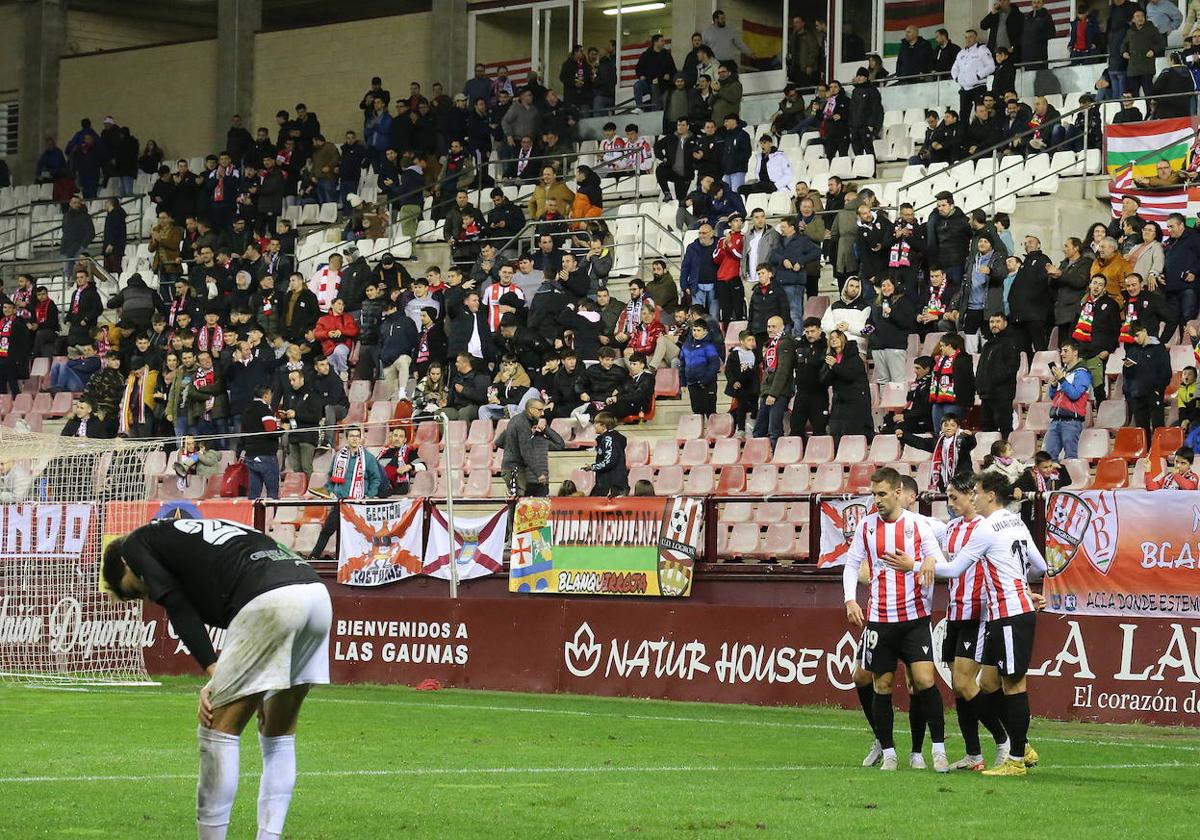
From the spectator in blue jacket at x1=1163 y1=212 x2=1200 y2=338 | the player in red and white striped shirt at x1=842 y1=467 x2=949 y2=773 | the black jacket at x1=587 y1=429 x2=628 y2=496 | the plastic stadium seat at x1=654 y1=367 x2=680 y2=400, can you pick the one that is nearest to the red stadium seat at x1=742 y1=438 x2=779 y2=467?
the black jacket at x1=587 y1=429 x2=628 y2=496

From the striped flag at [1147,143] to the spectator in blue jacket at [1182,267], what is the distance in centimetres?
277

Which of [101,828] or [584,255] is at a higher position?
[584,255]

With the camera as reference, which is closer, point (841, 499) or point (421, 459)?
point (841, 499)

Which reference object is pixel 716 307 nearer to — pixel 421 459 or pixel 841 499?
pixel 421 459

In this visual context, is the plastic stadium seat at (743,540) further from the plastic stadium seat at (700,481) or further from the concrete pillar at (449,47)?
the concrete pillar at (449,47)

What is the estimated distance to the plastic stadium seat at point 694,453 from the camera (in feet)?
80.4

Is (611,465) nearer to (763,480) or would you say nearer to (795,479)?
(763,480)

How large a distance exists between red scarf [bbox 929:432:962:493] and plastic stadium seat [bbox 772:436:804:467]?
102 inches

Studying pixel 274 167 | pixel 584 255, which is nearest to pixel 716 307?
pixel 584 255

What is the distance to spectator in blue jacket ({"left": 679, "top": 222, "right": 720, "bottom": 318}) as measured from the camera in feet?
86.7

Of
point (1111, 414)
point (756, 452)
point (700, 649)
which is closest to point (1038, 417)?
point (1111, 414)

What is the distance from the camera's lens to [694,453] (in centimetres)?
2462

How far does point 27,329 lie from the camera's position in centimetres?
3378

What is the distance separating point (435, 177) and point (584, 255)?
6.80 meters
